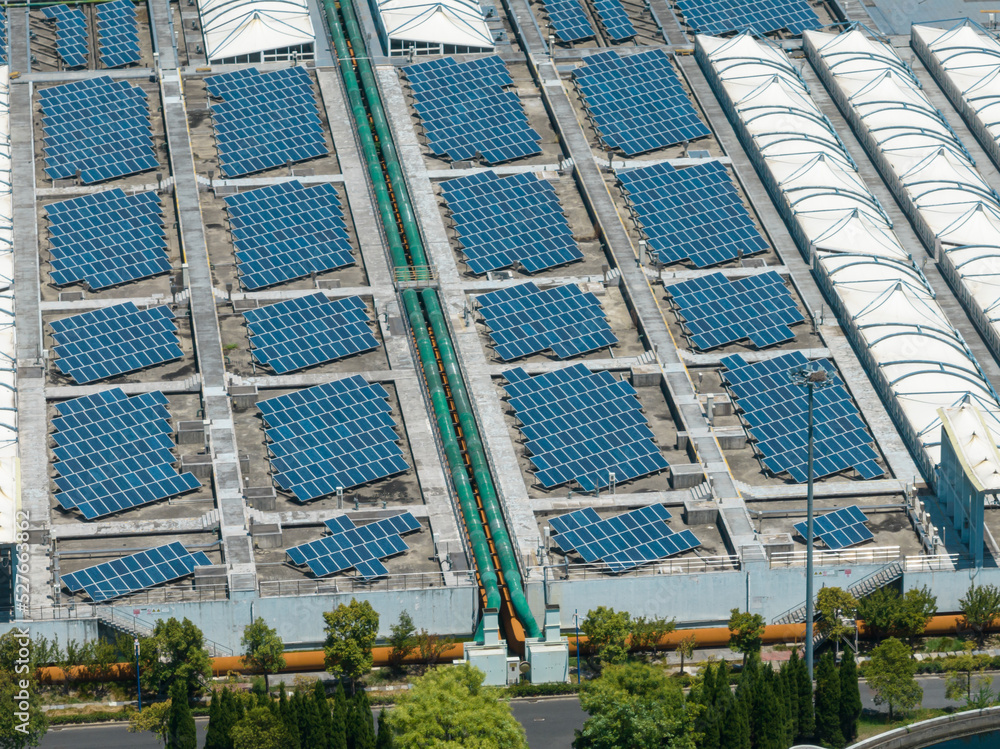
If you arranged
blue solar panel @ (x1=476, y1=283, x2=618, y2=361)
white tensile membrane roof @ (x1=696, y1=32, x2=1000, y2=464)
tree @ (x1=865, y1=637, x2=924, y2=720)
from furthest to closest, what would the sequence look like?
blue solar panel @ (x1=476, y1=283, x2=618, y2=361) < white tensile membrane roof @ (x1=696, y1=32, x2=1000, y2=464) < tree @ (x1=865, y1=637, x2=924, y2=720)

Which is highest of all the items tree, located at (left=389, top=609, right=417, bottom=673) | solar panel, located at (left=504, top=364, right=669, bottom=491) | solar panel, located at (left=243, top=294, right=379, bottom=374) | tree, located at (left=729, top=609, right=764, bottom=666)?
solar panel, located at (left=243, top=294, right=379, bottom=374)

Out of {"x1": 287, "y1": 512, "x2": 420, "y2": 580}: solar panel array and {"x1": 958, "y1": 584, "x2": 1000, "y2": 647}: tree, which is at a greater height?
{"x1": 287, "y1": 512, "x2": 420, "y2": 580}: solar panel array

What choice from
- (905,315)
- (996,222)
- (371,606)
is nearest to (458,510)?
(371,606)

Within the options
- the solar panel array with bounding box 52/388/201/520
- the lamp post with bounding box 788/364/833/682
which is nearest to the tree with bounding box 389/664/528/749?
the lamp post with bounding box 788/364/833/682

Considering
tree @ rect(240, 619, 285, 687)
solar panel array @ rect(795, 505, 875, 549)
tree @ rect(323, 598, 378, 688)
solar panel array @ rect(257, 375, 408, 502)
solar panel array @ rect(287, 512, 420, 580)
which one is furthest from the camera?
solar panel array @ rect(257, 375, 408, 502)

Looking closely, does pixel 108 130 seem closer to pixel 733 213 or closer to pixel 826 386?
pixel 733 213

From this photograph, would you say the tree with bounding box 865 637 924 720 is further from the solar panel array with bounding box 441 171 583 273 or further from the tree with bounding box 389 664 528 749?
the solar panel array with bounding box 441 171 583 273

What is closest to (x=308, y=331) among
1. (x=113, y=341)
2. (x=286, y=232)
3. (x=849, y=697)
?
(x=113, y=341)
